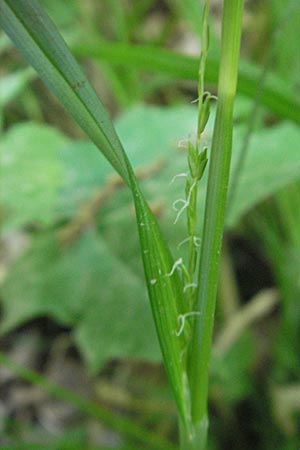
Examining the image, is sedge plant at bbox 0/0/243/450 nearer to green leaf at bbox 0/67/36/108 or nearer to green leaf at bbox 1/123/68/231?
Result: green leaf at bbox 1/123/68/231

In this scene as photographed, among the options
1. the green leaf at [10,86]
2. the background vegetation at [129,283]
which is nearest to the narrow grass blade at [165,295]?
the background vegetation at [129,283]

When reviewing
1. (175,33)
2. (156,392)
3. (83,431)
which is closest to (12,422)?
(83,431)

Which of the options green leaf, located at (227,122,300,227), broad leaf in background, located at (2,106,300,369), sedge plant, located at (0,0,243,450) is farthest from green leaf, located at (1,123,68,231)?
sedge plant, located at (0,0,243,450)

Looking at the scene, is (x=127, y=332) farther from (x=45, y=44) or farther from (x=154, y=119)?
(x=45, y=44)

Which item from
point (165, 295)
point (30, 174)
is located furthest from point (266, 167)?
point (165, 295)

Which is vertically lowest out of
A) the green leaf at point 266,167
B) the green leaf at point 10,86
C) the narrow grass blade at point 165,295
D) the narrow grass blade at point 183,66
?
the narrow grass blade at point 165,295

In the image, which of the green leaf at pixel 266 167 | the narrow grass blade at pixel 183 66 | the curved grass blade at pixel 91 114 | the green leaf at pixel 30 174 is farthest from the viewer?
the green leaf at pixel 30 174

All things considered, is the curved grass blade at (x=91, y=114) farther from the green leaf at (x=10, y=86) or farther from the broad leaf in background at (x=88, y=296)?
the green leaf at (x=10, y=86)

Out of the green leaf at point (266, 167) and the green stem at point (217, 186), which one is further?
the green leaf at point (266, 167)

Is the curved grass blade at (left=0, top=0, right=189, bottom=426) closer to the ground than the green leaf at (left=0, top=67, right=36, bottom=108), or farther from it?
closer to the ground
